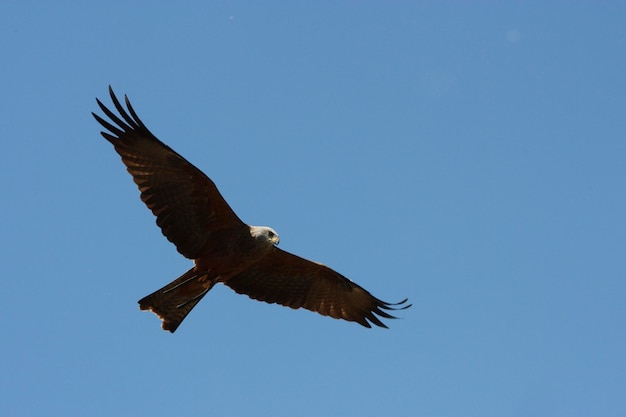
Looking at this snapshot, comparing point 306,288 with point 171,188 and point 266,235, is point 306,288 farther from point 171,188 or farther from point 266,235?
point 171,188

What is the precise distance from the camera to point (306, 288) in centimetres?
1302

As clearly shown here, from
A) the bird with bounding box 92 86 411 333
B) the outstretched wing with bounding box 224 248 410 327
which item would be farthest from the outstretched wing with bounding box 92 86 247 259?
the outstretched wing with bounding box 224 248 410 327

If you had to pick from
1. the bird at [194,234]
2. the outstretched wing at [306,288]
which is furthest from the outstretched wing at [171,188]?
the outstretched wing at [306,288]

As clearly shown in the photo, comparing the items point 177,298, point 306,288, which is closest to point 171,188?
point 177,298

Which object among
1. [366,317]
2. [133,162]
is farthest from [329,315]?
[133,162]

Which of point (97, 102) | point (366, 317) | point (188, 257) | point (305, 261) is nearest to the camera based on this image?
point (97, 102)

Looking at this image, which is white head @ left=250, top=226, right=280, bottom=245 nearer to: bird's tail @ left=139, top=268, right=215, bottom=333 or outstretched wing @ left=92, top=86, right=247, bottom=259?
outstretched wing @ left=92, top=86, right=247, bottom=259

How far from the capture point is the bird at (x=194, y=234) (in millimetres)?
11320

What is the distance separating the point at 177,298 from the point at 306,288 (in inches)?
75.5

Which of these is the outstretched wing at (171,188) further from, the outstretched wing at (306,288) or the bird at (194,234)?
the outstretched wing at (306,288)

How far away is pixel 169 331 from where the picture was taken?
12.2 meters

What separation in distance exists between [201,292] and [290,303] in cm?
142

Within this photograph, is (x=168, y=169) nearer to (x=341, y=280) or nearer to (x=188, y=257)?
(x=188, y=257)

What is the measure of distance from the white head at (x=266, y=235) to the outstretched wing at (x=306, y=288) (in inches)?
27.1
